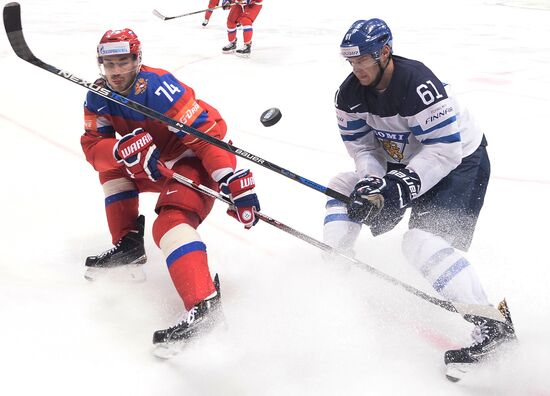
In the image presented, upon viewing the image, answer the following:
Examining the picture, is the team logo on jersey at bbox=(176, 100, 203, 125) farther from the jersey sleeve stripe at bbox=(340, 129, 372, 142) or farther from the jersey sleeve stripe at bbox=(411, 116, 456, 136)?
the jersey sleeve stripe at bbox=(411, 116, 456, 136)

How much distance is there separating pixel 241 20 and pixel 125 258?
16.6ft

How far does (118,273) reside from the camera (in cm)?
240

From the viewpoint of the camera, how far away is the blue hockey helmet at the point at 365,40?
6.36ft

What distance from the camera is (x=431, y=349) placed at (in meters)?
1.98

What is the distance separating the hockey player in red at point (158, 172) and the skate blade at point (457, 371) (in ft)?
2.32

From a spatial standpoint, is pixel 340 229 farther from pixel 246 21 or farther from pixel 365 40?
pixel 246 21

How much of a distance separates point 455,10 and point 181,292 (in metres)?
9.44

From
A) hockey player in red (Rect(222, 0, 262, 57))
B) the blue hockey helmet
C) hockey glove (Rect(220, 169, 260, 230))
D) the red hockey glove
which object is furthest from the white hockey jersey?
the red hockey glove

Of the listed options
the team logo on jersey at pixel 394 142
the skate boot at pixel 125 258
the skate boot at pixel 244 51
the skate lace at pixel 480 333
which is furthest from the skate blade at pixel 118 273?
the skate boot at pixel 244 51

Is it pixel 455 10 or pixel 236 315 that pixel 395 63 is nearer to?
pixel 236 315

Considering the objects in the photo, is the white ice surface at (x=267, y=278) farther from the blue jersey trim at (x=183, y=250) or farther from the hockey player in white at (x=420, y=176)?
the blue jersey trim at (x=183, y=250)

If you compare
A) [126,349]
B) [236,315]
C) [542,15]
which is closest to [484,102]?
[236,315]

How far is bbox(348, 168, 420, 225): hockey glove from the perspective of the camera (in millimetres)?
1918

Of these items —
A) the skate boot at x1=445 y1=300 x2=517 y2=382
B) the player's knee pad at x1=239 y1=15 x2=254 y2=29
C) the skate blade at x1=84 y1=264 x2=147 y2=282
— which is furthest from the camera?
the player's knee pad at x1=239 y1=15 x2=254 y2=29
